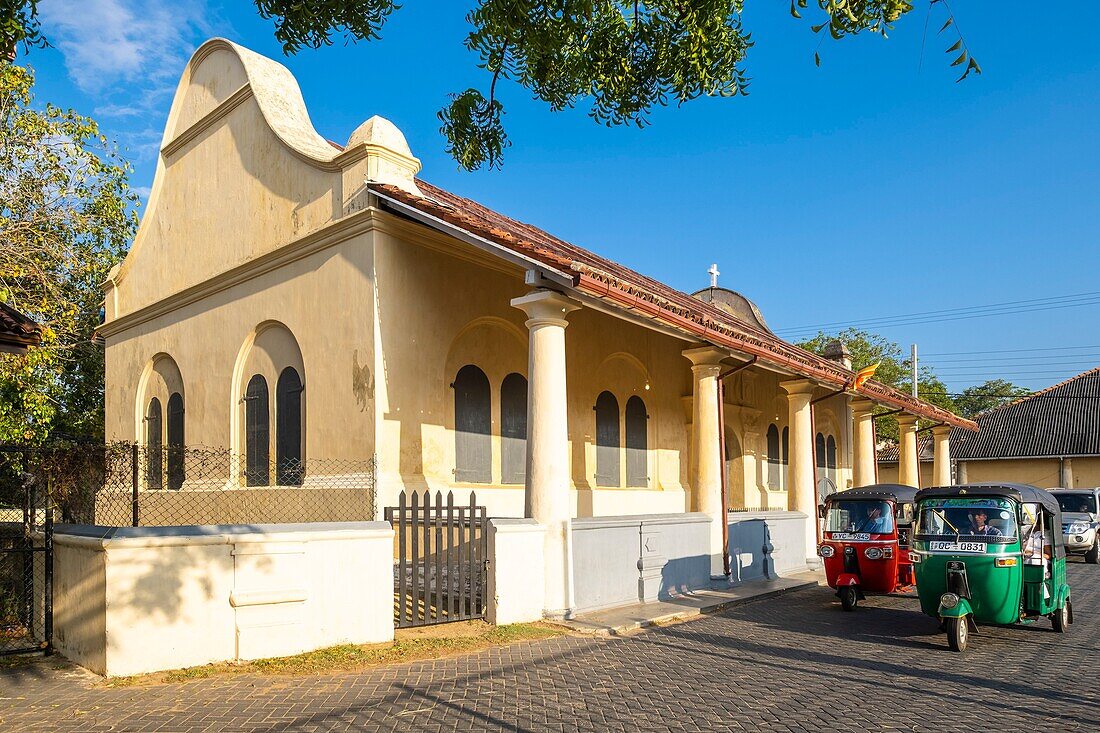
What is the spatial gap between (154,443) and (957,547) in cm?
1542

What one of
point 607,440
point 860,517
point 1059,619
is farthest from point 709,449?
point 1059,619

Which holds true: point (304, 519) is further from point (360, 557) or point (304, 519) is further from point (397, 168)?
point (397, 168)

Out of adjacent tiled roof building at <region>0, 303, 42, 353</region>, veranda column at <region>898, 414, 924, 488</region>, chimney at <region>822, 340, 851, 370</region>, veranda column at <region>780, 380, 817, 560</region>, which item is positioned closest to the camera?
adjacent tiled roof building at <region>0, 303, 42, 353</region>

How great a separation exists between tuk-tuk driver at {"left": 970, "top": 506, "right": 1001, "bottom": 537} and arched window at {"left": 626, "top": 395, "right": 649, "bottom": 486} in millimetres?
8435

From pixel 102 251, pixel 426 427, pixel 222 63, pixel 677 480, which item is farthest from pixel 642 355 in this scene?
pixel 102 251

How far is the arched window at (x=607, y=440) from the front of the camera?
17062 mm

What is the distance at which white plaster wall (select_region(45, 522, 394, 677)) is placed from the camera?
24.8ft

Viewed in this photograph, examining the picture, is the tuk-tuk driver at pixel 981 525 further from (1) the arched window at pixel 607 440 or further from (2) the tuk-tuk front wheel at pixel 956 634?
(1) the arched window at pixel 607 440

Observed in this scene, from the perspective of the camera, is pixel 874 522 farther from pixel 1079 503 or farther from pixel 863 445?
pixel 1079 503

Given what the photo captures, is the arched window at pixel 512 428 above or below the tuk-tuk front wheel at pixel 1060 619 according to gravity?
above

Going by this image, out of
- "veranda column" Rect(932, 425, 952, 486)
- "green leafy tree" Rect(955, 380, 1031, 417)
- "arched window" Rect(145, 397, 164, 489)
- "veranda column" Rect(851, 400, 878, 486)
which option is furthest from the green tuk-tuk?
"green leafy tree" Rect(955, 380, 1031, 417)

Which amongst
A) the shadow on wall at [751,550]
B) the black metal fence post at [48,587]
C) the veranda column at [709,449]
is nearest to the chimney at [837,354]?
the shadow on wall at [751,550]

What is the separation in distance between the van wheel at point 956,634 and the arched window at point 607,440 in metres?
8.29

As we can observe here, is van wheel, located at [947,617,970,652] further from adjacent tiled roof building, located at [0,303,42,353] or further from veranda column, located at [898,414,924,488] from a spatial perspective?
veranda column, located at [898,414,924,488]
